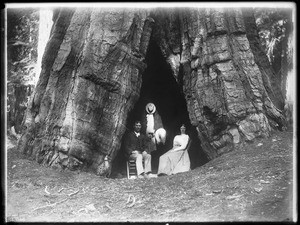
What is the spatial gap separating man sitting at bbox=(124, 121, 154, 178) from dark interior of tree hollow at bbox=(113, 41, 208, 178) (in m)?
0.65

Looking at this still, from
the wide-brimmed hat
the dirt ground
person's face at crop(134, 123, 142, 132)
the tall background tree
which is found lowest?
the dirt ground

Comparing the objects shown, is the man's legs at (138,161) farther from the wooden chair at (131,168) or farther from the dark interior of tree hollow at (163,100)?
the dark interior of tree hollow at (163,100)

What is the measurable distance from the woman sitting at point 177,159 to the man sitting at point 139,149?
1.03 ft

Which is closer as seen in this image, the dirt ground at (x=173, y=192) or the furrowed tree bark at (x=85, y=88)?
the dirt ground at (x=173, y=192)

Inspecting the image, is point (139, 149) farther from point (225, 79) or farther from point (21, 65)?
point (21, 65)

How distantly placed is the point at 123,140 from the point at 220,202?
355 cm

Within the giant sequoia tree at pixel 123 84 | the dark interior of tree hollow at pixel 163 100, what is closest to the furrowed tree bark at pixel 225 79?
the giant sequoia tree at pixel 123 84

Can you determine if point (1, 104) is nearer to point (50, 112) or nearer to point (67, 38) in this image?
point (50, 112)

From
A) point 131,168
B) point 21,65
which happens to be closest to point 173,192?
point 131,168

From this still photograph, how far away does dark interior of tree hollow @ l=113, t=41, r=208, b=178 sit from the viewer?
9977 millimetres

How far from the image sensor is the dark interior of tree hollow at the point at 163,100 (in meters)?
9.98

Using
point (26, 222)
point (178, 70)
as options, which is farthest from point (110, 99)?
point (26, 222)

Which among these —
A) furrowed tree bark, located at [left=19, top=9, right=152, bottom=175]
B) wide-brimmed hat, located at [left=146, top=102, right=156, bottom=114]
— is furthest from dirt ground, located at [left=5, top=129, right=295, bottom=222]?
wide-brimmed hat, located at [left=146, top=102, right=156, bottom=114]

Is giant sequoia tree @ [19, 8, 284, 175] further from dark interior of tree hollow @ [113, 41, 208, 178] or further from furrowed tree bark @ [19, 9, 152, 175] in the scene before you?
dark interior of tree hollow @ [113, 41, 208, 178]
